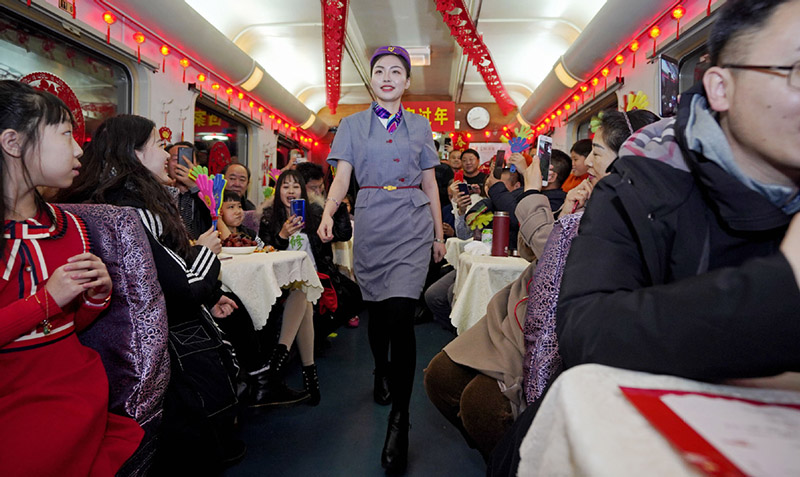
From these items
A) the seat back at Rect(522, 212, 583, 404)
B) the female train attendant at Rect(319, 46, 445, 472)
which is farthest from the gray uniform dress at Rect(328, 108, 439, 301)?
the seat back at Rect(522, 212, 583, 404)

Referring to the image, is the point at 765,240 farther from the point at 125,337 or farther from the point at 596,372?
the point at 125,337

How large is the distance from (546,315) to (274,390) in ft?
6.55

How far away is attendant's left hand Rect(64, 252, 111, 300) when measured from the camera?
1.12 m

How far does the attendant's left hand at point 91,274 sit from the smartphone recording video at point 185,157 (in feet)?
5.74

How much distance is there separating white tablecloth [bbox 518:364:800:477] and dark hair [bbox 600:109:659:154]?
137 cm

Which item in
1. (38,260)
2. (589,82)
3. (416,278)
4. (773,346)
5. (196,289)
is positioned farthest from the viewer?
(589,82)

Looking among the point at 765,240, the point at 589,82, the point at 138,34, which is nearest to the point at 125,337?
the point at 765,240

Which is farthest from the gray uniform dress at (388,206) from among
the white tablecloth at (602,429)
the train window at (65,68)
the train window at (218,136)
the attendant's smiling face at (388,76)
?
the train window at (218,136)

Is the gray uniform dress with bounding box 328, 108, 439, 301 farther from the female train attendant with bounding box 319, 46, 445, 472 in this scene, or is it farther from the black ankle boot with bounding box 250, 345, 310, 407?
the black ankle boot with bounding box 250, 345, 310, 407

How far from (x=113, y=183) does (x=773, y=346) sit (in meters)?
1.88

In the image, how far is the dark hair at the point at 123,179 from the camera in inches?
64.4

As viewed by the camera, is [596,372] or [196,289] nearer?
[596,372]

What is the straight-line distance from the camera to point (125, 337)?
130 centimetres

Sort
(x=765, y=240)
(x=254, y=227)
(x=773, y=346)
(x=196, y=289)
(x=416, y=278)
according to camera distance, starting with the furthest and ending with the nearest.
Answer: (x=254, y=227) → (x=416, y=278) → (x=196, y=289) → (x=765, y=240) → (x=773, y=346)
